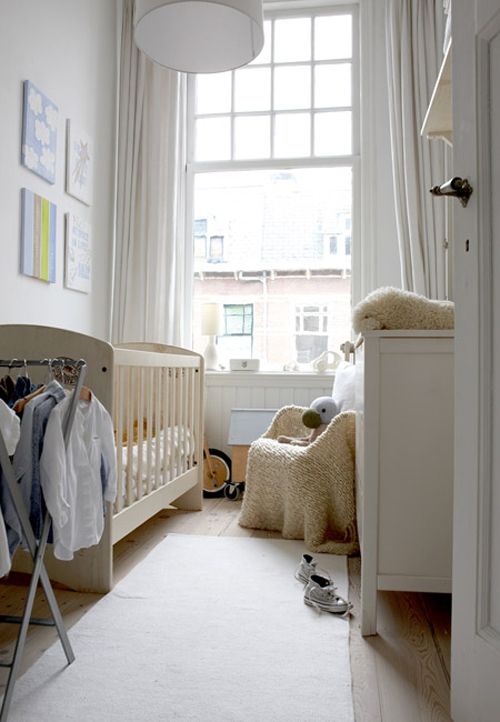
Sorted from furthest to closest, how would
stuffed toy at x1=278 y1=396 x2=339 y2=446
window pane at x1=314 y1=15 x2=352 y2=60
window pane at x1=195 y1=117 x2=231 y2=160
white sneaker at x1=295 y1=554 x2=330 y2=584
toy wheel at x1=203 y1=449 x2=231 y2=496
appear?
window pane at x1=195 y1=117 x2=231 y2=160
window pane at x1=314 y1=15 x2=352 y2=60
toy wheel at x1=203 y1=449 x2=231 y2=496
stuffed toy at x1=278 y1=396 x2=339 y2=446
white sneaker at x1=295 y1=554 x2=330 y2=584

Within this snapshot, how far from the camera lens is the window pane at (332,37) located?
341 cm

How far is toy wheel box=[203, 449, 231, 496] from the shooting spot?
3.15 meters

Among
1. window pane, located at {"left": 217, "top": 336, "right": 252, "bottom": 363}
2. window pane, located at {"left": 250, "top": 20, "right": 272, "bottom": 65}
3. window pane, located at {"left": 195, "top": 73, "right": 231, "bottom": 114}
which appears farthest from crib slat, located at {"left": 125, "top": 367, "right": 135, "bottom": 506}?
window pane, located at {"left": 250, "top": 20, "right": 272, "bottom": 65}

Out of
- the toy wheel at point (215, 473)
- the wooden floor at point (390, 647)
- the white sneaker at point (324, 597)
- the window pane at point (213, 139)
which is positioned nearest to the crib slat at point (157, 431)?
the wooden floor at point (390, 647)

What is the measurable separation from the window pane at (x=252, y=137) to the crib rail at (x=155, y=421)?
1.39 metres

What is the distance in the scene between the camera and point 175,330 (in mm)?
3328

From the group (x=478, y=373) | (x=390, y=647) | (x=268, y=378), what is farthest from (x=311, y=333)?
(x=478, y=373)

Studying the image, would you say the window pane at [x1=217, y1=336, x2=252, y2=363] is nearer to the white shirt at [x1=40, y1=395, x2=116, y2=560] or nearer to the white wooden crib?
the white wooden crib

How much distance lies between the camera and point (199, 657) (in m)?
1.33

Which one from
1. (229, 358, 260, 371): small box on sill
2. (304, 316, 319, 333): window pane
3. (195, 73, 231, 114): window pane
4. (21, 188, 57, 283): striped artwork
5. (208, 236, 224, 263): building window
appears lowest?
(229, 358, 260, 371): small box on sill

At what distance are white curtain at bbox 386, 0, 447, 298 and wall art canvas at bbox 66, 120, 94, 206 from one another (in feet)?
5.06

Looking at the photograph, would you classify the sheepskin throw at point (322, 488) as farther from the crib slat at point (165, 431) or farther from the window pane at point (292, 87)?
the window pane at point (292, 87)

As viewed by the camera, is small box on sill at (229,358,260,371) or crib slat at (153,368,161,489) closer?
crib slat at (153,368,161,489)

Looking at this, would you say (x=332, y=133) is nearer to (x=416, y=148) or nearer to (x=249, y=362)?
(x=416, y=148)
